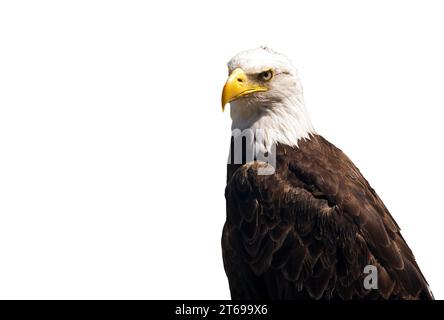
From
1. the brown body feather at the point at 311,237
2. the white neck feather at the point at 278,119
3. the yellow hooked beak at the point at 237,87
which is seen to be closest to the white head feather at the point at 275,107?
the white neck feather at the point at 278,119

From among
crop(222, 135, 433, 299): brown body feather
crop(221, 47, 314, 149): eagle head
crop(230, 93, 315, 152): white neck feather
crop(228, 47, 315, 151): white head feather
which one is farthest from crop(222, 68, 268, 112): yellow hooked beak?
crop(222, 135, 433, 299): brown body feather

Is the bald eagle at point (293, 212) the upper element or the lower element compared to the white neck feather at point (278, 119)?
lower

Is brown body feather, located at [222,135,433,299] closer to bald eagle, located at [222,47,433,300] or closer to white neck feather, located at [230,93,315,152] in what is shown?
bald eagle, located at [222,47,433,300]

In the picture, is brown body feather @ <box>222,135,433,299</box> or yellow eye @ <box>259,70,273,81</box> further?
yellow eye @ <box>259,70,273,81</box>

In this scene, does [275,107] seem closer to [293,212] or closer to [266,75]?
[266,75]

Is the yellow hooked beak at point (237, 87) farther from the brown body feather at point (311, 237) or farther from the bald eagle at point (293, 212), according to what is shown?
the brown body feather at point (311, 237)

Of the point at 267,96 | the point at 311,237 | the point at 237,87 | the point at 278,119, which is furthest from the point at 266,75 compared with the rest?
the point at 311,237
